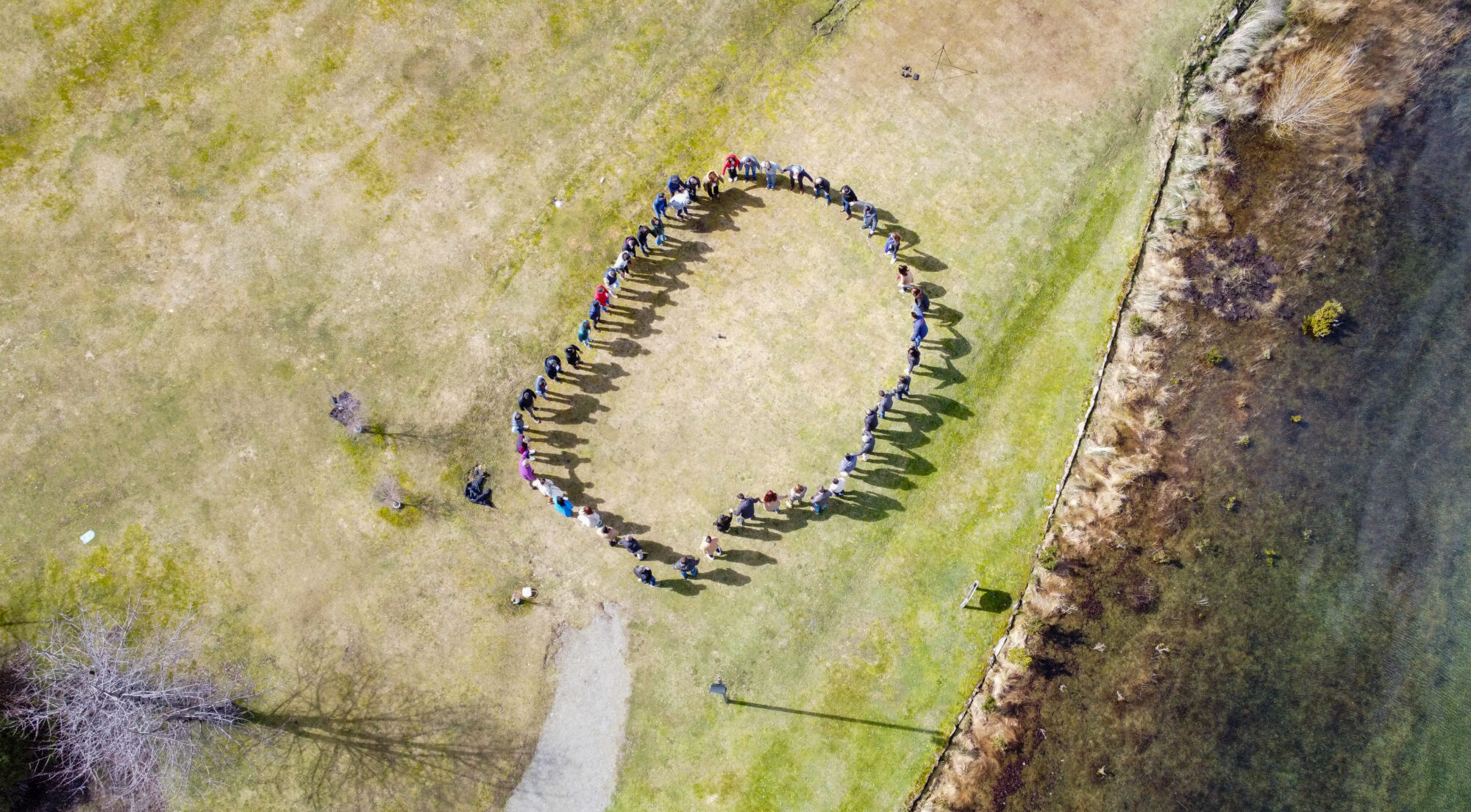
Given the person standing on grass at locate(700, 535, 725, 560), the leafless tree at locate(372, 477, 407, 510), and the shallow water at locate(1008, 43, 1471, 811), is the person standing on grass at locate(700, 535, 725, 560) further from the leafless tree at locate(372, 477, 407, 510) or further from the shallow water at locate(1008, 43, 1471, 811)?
the shallow water at locate(1008, 43, 1471, 811)

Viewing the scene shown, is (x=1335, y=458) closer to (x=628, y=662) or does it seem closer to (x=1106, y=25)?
(x=1106, y=25)

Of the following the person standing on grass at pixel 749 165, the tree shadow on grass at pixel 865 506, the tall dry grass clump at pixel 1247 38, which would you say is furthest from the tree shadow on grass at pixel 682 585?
the tall dry grass clump at pixel 1247 38

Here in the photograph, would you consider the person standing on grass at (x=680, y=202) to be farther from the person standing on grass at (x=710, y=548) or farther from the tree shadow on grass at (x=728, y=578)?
the tree shadow on grass at (x=728, y=578)

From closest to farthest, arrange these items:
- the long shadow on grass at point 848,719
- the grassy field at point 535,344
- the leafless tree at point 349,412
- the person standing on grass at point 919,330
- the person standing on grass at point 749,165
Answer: the long shadow on grass at point 848,719, the grassy field at point 535,344, the leafless tree at point 349,412, the person standing on grass at point 919,330, the person standing on grass at point 749,165

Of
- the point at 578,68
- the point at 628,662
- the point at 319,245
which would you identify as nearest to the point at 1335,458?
the point at 628,662

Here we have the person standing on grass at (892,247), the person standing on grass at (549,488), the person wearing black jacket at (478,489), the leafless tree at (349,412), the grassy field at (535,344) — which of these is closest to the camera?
the grassy field at (535,344)

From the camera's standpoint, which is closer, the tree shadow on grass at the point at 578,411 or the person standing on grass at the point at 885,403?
the person standing on grass at the point at 885,403

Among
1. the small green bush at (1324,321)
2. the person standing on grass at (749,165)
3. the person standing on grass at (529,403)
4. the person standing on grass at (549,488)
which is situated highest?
the small green bush at (1324,321)

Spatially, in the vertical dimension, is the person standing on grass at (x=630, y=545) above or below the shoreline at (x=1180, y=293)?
below
